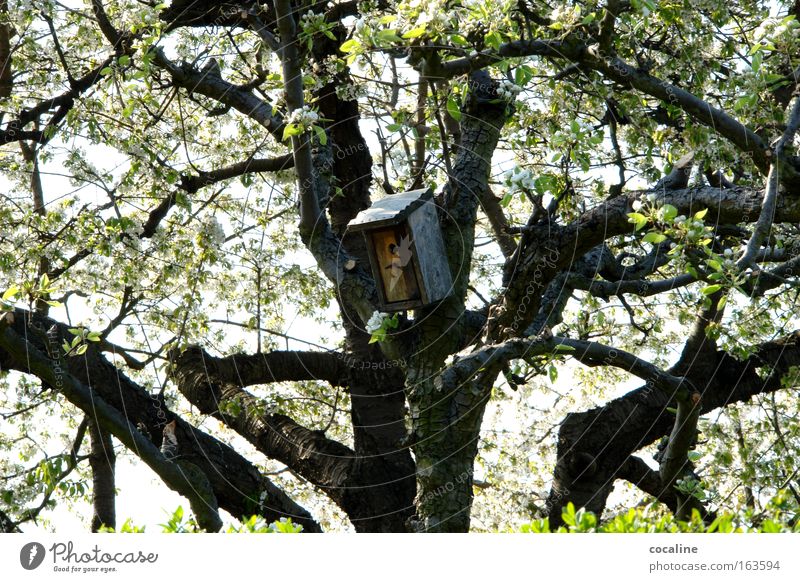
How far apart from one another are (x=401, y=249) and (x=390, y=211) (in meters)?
0.25

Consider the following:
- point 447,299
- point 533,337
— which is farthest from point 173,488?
point 533,337

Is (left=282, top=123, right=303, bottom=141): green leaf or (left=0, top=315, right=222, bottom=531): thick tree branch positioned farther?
(left=0, top=315, right=222, bottom=531): thick tree branch

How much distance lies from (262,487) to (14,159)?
455cm

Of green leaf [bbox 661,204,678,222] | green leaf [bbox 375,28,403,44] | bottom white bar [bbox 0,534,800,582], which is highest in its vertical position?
green leaf [bbox 375,28,403,44]

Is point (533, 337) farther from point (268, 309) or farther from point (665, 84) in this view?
point (268, 309)

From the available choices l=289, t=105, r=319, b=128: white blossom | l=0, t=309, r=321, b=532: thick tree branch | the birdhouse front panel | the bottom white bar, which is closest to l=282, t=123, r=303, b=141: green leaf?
l=289, t=105, r=319, b=128: white blossom

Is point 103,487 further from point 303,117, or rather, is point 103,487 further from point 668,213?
point 668,213

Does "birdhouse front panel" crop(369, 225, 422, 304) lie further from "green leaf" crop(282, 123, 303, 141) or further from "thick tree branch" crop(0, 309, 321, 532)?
"thick tree branch" crop(0, 309, 321, 532)

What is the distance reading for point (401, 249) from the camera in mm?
5602

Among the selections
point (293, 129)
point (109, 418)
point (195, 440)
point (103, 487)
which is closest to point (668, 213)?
point (293, 129)

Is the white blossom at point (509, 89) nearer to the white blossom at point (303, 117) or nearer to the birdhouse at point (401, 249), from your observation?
the birdhouse at point (401, 249)

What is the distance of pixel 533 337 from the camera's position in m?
5.47

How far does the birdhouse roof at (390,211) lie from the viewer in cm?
545

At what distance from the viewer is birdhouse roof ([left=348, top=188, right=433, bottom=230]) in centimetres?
545
